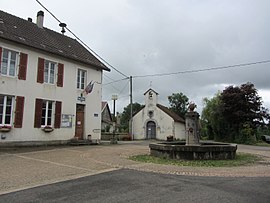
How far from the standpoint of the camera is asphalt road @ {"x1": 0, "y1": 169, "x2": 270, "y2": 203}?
5.77 metres

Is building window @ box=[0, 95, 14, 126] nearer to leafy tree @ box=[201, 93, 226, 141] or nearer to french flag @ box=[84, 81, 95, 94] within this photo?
french flag @ box=[84, 81, 95, 94]

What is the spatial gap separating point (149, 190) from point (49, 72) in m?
15.0

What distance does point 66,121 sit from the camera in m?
20.4

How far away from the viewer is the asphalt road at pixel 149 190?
5.77 meters

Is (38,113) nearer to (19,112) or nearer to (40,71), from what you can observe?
(19,112)

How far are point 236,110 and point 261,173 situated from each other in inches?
1121

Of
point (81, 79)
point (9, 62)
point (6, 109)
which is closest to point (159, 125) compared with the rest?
point (81, 79)

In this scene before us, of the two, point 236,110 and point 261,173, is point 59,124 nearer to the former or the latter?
point 261,173

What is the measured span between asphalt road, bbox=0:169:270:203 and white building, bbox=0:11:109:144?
35.9 feet

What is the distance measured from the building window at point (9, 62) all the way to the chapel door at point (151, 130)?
2645 centimetres

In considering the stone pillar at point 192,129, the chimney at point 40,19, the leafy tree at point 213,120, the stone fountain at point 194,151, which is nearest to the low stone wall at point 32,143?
the stone fountain at point 194,151

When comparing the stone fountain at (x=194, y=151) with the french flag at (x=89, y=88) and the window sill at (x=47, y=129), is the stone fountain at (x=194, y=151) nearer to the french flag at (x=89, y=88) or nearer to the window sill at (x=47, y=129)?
the window sill at (x=47, y=129)

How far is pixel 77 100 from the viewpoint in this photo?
21.3m

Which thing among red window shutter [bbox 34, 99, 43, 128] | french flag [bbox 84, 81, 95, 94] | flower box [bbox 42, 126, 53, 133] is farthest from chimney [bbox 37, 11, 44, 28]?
flower box [bbox 42, 126, 53, 133]
